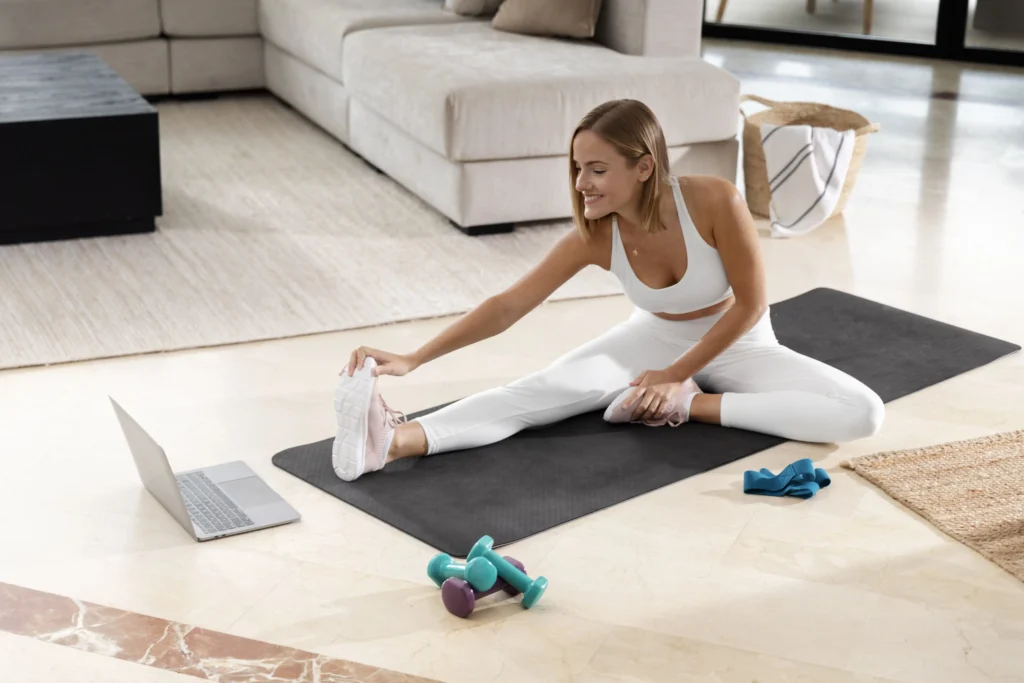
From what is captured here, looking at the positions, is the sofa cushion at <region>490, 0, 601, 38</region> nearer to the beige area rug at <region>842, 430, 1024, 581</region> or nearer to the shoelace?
the shoelace

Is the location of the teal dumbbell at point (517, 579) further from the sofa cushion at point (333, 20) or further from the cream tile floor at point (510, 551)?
the sofa cushion at point (333, 20)

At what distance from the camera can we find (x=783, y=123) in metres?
4.75

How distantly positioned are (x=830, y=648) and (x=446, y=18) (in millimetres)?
3468

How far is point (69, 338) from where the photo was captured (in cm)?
338

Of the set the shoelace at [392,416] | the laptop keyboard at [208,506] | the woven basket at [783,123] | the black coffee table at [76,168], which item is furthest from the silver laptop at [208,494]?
the woven basket at [783,123]

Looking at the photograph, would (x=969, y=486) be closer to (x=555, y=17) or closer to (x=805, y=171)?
(x=805, y=171)

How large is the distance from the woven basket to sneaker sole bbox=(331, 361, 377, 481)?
2171 mm

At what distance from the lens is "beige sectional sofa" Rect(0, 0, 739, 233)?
4117 millimetres

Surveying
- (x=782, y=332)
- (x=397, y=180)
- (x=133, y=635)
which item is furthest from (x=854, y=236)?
(x=133, y=635)

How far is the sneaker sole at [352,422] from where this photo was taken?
8.39 ft

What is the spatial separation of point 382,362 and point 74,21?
11.5 ft

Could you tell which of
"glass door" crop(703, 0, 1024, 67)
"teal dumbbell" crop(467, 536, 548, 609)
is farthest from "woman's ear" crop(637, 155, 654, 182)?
"glass door" crop(703, 0, 1024, 67)

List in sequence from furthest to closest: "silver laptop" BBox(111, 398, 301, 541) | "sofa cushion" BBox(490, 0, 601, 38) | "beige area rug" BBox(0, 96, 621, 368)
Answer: "sofa cushion" BBox(490, 0, 601, 38)
"beige area rug" BBox(0, 96, 621, 368)
"silver laptop" BBox(111, 398, 301, 541)

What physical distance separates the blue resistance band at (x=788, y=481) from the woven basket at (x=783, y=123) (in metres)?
1.89
